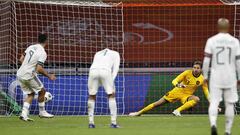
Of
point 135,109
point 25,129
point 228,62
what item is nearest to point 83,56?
point 135,109

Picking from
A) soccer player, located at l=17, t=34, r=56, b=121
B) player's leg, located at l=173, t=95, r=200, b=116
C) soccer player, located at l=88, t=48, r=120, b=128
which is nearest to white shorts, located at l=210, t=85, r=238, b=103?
soccer player, located at l=88, t=48, r=120, b=128

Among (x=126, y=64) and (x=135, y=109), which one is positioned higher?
(x=126, y=64)

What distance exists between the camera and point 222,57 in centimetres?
1295

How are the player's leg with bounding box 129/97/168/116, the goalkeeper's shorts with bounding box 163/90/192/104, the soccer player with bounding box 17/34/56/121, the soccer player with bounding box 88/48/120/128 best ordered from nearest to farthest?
the soccer player with bounding box 88/48/120/128
the soccer player with bounding box 17/34/56/121
the player's leg with bounding box 129/97/168/116
the goalkeeper's shorts with bounding box 163/90/192/104

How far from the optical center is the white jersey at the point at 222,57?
42.4 feet

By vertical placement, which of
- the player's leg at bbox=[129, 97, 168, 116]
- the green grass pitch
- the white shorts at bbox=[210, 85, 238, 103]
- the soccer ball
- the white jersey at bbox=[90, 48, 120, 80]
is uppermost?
the white jersey at bbox=[90, 48, 120, 80]

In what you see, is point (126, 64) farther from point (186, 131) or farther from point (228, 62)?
point (228, 62)

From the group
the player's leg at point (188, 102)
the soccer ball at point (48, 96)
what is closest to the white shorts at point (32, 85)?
the soccer ball at point (48, 96)

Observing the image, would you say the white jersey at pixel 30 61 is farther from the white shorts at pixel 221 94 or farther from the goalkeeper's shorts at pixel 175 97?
the white shorts at pixel 221 94

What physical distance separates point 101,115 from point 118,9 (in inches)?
168

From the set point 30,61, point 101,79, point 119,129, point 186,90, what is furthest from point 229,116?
point 186,90

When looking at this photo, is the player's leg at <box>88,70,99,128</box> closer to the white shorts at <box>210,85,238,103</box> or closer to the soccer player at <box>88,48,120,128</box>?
the soccer player at <box>88,48,120,128</box>

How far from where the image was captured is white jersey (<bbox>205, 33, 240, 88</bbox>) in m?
12.9

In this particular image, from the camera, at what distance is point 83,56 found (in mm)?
25000
